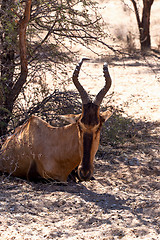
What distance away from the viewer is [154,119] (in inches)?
374

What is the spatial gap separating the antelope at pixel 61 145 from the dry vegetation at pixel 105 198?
25cm

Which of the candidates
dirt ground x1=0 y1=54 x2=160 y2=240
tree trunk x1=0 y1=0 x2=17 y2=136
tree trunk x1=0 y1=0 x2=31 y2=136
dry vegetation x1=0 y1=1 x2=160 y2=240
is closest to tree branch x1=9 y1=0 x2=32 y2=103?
tree trunk x1=0 y1=0 x2=31 y2=136

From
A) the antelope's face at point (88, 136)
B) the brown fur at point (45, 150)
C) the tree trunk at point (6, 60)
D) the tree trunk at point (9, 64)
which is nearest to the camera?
the antelope's face at point (88, 136)

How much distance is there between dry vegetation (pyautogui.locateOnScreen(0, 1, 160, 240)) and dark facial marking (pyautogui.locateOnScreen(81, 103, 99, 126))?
1.03 m

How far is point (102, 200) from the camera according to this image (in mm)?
5219

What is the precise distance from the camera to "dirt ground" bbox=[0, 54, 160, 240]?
414cm

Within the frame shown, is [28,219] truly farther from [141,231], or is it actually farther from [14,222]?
[141,231]

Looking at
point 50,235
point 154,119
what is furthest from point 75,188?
point 154,119

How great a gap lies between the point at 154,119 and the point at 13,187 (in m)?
4.83

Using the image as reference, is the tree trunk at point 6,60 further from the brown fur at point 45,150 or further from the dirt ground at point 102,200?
the dirt ground at point 102,200

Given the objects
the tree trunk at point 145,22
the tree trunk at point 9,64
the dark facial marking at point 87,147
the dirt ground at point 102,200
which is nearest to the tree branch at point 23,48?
the tree trunk at point 9,64

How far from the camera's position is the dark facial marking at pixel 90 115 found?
17.4 feet

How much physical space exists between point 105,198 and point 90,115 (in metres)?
1.16

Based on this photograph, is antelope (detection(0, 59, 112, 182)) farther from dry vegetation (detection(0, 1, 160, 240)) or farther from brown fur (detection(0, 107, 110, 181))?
dry vegetation (detection(0, 1, 160, 240))
